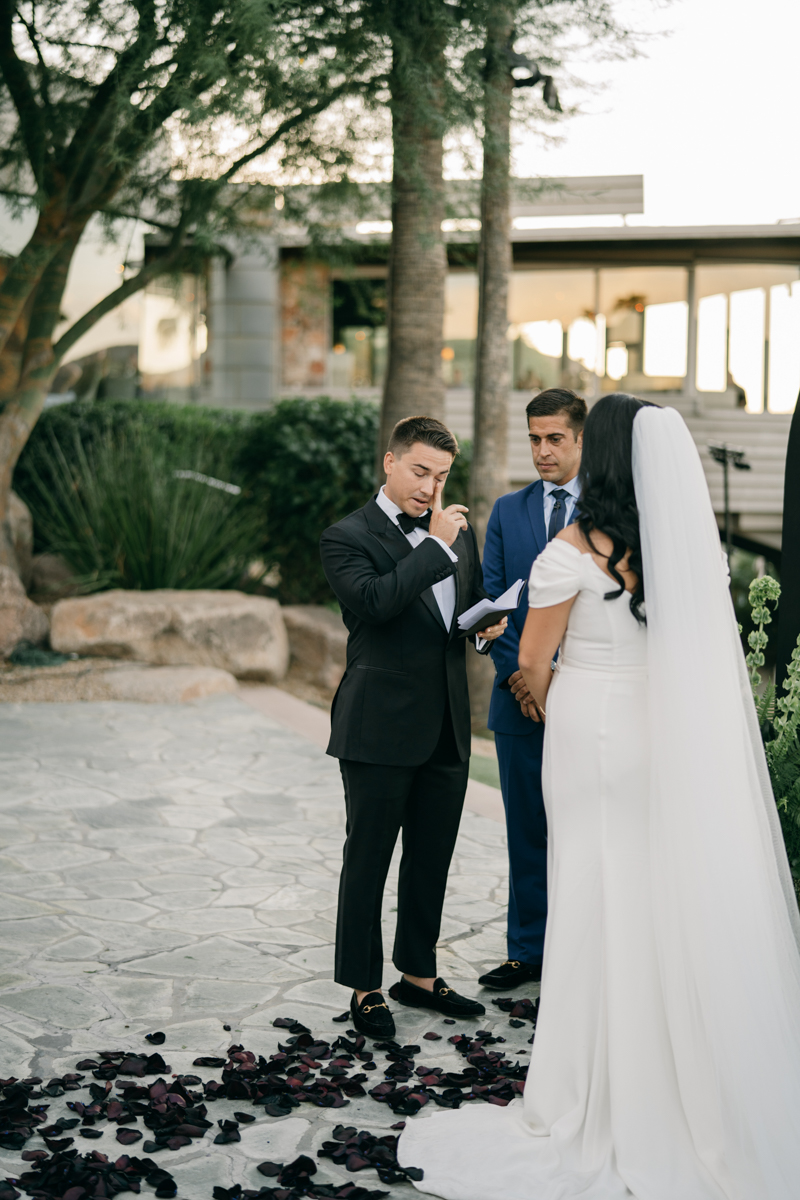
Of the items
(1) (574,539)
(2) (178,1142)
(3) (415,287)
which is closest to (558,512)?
(1) (574,539)

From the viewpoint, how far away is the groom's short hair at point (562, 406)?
4.21 metres

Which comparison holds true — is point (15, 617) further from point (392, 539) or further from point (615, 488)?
point (615, 488)

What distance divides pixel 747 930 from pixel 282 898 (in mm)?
2867

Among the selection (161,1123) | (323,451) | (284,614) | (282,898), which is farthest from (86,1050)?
(323,451)

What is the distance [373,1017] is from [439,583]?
1515 mm

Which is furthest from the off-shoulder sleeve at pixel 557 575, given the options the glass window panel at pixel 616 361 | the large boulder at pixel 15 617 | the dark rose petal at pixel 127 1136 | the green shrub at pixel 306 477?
the glass window panel at pixel 616 361

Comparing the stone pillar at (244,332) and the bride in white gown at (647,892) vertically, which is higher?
the stone pillar at (244,332)

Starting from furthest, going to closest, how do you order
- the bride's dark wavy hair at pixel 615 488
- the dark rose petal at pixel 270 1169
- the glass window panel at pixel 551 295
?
1. the glass window panel at pixel 551 295
2. the bride's dark wavy hair at pixel 615 488
3. the dark rose petal at pixel 270 1169

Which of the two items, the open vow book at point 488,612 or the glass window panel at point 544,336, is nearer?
the open vow book at point 488,612

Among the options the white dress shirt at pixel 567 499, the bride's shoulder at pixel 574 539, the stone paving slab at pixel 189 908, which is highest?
the white dress shirt at pixel 567 499

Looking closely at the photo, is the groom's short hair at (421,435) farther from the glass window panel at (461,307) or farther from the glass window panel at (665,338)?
the glass window panel at (665,338)

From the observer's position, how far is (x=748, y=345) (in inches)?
884

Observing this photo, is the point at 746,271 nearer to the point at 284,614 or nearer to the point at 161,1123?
the point at 284,614

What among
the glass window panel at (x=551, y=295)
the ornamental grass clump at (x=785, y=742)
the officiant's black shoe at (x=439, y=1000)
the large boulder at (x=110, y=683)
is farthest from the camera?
the glass window panel at (x=551, y=295)
